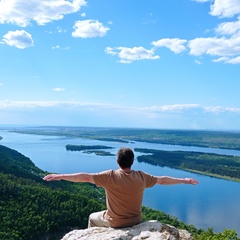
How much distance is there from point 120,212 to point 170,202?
3970 centimetres

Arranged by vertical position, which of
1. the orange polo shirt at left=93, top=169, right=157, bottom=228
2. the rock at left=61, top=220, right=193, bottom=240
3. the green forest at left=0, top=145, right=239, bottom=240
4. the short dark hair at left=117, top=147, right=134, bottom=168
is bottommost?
the green forest at left=0, top=145, right=239, bottom=240

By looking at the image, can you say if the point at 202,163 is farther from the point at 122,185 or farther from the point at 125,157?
the point at 125,157

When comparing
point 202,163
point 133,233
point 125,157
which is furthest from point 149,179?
point 202,163

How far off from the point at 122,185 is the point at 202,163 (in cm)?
7481

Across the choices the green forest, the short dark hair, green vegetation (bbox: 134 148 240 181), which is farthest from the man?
green vegetation (bbox: 134 148 240 181)

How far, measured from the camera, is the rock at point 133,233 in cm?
304

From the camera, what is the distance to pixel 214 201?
41.4 m

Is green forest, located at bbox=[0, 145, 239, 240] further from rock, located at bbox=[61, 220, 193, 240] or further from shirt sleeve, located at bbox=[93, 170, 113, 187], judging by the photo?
shirt sleeve, located at bbox=[93, 170, 113, 187]

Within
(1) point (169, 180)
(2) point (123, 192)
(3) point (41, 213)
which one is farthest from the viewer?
(3) point (41, 213)

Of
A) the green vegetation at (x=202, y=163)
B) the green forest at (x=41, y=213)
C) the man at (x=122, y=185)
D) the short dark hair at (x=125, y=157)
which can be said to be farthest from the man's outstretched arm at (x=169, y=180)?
the green vegetation at (x=202, y=163)

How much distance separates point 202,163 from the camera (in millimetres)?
75125

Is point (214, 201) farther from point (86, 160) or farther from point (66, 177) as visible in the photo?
point (66, 177)

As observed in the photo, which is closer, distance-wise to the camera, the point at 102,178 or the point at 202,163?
the point at 102,178

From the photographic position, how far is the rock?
3.04m
